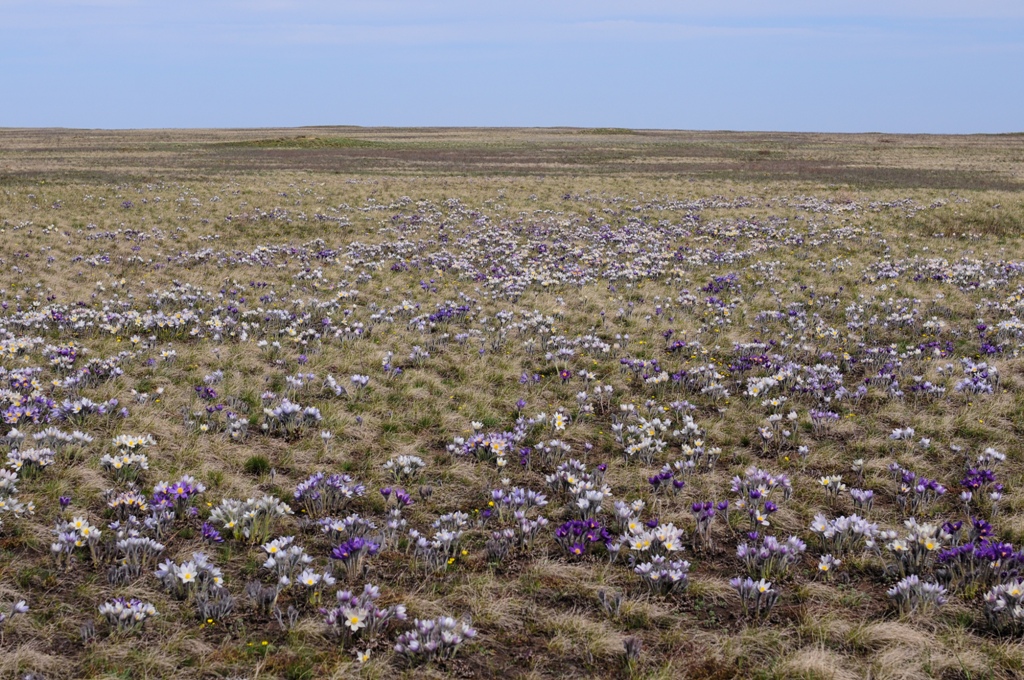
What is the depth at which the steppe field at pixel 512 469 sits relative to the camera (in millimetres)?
4918

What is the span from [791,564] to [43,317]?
13904 mm

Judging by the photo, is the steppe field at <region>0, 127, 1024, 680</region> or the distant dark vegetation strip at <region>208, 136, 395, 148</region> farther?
the distant dark vegetation strip at <region>208, 136, 395, 148</region>

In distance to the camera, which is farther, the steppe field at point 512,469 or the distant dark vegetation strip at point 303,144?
the distant dark vegetation strip at point 303,144

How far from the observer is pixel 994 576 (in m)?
5.53

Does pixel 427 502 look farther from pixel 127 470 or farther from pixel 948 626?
pixel 948 626

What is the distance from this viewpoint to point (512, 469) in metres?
7.97

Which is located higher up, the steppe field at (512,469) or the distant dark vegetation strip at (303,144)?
the distant dark vegetation strip at (303,144)

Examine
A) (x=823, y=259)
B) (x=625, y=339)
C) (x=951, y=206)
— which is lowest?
(x=625, y=339)

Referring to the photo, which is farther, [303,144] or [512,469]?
[303,144]

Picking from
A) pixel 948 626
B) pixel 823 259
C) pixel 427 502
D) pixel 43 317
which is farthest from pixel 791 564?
pixel 823 259

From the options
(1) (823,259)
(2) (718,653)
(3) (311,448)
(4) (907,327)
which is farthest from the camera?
(1) (823,259)

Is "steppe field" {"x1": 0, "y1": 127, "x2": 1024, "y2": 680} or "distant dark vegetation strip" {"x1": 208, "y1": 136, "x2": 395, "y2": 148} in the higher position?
"distant dark vegetation strip" {"x1": 208, "y1": 136, "x2": 395, "y2": 148}

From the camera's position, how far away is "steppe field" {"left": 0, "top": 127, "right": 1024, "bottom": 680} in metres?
4.92

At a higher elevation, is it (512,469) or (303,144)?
(303,144)
